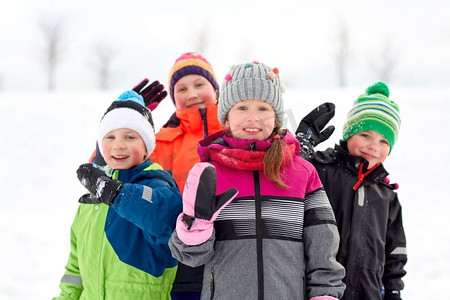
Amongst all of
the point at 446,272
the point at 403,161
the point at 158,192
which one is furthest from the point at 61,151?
the point at 158,192

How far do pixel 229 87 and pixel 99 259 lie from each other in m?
1.06

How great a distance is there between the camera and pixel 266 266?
6.27 feet

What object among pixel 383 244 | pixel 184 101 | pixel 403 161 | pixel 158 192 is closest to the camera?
pixel 158 192

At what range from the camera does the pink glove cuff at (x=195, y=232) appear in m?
1.82

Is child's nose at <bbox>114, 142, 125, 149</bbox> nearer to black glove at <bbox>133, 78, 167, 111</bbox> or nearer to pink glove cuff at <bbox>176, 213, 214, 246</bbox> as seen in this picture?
pink glove cuff at <bbox>176, 213, 214, 246</bbox>

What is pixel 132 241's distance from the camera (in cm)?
216

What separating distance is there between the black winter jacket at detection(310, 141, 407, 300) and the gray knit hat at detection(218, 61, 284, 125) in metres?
0.64

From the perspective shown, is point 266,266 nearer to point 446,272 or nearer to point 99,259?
point 99,259

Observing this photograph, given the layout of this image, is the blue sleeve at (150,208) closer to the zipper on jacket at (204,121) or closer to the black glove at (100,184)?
the black glove at (100,184)

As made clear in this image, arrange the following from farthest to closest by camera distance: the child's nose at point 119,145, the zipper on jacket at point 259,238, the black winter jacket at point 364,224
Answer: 1. the black winter jacket at point 364,224
2. the child's nose at point 119,145
3. the zipper on jacket at point 259,238

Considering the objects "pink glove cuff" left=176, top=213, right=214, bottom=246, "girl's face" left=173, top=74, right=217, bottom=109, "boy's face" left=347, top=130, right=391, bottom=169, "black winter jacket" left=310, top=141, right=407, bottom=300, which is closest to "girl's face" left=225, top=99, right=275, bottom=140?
"pink glove cuff" left=176, top=213, right=214, bottom=246

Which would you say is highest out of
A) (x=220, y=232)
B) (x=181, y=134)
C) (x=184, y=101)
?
(x=184, y=101)

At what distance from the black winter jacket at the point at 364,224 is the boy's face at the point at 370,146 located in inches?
3.8

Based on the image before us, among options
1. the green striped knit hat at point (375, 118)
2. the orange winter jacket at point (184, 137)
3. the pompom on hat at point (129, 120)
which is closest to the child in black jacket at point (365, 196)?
the green striped knit hat at point (375, 118)
